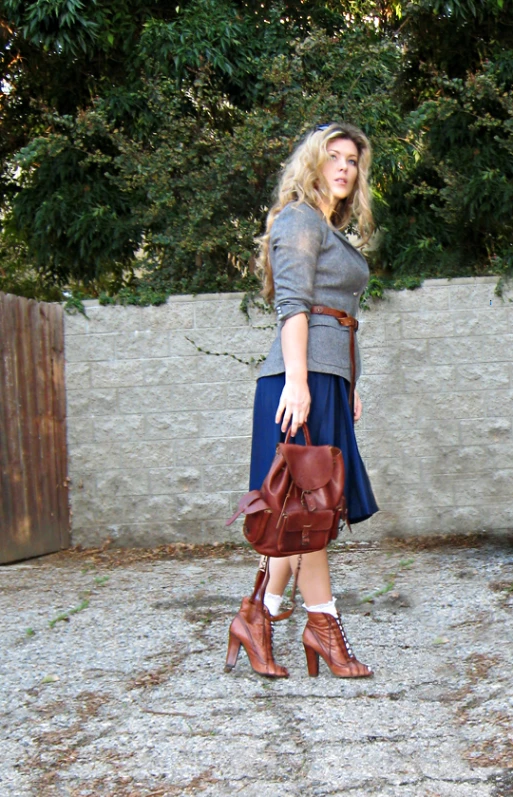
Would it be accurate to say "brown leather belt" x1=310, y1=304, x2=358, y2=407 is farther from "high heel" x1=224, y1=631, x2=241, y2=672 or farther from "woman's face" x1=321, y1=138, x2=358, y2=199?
"high heel" x1=224, y1=631, x2=241, y2=672

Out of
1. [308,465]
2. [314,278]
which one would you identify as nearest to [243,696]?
[308,465]

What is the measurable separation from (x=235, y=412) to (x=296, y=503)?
2935mm

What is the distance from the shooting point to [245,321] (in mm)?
5906

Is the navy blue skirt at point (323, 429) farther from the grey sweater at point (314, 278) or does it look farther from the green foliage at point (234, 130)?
the green foliage at point (234, 130)

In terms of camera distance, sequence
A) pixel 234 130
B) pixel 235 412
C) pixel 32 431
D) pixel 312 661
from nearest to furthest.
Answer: pixel 312 661
pixel 32 431
pixel 235 412
pixel 234 130

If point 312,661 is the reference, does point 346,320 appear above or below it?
above

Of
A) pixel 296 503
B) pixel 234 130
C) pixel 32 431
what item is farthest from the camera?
pixel 234 130

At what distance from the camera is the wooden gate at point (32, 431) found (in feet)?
17.7

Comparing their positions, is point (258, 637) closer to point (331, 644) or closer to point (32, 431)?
point (331, 644)

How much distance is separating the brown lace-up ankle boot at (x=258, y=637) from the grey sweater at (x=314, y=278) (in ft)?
2.76

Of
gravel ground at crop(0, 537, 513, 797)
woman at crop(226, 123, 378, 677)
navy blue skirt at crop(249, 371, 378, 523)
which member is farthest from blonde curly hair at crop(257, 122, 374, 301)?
gravel ground at crop(0, 537, 513, 797)

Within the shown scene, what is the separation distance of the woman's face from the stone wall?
265cm

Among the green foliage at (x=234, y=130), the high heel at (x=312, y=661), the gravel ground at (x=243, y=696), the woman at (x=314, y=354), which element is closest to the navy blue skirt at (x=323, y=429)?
the woman at (x=314, y=354)

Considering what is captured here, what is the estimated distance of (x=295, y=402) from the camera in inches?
118
